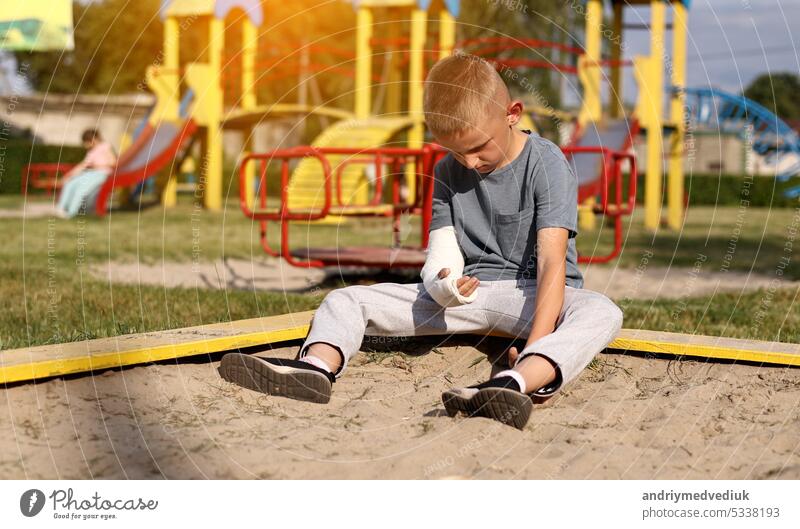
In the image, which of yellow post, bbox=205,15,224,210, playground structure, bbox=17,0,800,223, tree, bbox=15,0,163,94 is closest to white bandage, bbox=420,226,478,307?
playground structure, bbox=17,0,800,223

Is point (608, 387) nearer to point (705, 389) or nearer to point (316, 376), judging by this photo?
point (705, 389)

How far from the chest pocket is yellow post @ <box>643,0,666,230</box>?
9603mm

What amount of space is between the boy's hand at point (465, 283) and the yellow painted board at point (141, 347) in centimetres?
58

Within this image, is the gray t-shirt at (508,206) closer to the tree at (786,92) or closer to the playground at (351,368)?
the playground at (351,368)

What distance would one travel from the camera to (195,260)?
7.59 metres

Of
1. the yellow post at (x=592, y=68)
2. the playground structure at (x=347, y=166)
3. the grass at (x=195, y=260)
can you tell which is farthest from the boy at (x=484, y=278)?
the yellow post at (x=592, y=68)

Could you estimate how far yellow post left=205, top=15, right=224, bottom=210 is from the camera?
14125 mm

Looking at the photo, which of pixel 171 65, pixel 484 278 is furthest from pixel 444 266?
pixel 171 65

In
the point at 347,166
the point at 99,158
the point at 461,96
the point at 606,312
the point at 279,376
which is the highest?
the point at 461,96

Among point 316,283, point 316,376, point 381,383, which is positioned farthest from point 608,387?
point 316,283

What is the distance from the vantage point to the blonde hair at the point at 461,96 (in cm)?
300

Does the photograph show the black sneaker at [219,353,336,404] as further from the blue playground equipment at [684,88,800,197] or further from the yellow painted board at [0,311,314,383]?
the blue playground equipment at [684,88,800,197]

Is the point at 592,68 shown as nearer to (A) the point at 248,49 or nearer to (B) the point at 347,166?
(B) the point at 347,166

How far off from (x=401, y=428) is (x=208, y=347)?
31.7 inches
